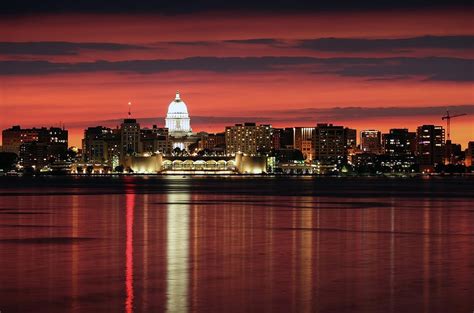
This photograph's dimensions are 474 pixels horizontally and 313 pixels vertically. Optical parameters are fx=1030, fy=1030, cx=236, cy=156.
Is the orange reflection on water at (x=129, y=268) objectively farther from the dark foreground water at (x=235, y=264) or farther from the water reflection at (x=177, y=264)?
the water reflection at (x=177, y=264)

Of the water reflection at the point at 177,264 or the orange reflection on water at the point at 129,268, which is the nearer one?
the orange reflection on water at the point at 129,268

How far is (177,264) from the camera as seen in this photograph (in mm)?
29312

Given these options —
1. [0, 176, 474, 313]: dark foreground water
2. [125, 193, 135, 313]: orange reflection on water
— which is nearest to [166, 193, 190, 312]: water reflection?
[0, 176, 474, 313]: dark foreground water

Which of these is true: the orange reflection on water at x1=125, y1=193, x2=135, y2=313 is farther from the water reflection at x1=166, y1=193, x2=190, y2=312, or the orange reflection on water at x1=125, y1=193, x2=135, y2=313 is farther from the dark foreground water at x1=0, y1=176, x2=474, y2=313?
the water reflection at x1=166, y1=193, x2=190, y2=312

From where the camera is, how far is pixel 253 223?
158ft

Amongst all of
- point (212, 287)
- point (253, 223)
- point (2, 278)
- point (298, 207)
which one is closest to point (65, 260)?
point (2, 278)

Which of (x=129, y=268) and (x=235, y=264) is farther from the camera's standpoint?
(x=235, y=264)

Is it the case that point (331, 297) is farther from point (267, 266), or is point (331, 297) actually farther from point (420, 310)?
point (267, 266)

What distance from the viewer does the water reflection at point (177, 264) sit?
2222 cm

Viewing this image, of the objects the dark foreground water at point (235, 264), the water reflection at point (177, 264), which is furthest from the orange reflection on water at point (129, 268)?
the water reflection at point (177, 264)

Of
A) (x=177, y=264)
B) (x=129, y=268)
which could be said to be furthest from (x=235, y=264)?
(x=129, y=268)

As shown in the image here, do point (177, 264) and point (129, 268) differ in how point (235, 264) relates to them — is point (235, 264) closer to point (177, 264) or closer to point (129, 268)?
point (177, 264)

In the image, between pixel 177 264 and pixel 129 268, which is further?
pixel 177 264

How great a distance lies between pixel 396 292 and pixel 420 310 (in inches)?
103
